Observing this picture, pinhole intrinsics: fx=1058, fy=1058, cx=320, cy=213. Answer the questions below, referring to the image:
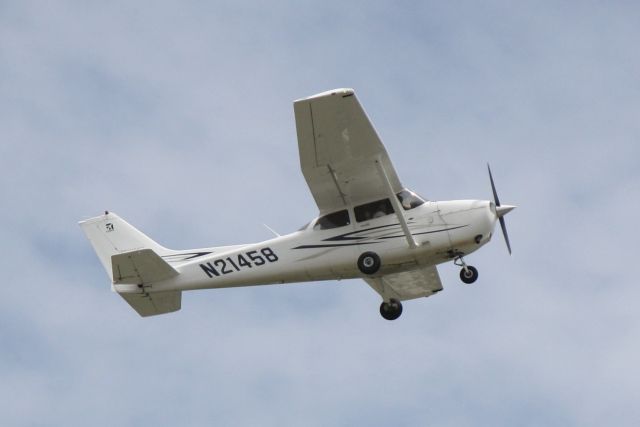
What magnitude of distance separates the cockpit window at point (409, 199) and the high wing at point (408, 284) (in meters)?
1.92

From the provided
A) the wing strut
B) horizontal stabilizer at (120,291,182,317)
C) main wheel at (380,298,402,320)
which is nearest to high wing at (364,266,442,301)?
main wheel at (380,298,402,320)

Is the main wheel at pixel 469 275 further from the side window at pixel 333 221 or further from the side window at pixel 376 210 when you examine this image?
the side window at pixel 333 221

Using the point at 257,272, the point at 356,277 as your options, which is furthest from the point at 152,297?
the point at 356,277

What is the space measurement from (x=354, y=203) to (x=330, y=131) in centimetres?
201

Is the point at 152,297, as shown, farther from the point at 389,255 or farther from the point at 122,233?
the point at 389,255

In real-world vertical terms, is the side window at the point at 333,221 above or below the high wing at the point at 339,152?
below

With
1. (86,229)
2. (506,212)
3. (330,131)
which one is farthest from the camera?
(86,229)

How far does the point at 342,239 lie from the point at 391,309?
207 centimetres

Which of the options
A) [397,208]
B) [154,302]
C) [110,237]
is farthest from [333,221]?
[110,237]

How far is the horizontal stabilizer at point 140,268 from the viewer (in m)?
19.2

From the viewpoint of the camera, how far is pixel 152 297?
20.2 meters

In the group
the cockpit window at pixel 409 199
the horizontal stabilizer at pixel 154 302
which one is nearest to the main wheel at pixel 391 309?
the cockpit window at pixel 409 199

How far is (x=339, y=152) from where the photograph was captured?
18.6 meters

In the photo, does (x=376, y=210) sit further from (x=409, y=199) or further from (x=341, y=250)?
(x=341, y=250)
